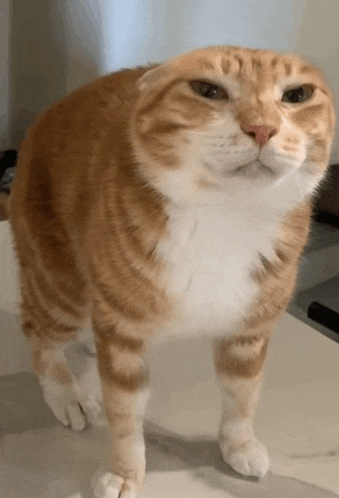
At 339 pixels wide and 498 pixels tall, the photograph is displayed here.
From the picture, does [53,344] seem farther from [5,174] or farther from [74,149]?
[5,174]

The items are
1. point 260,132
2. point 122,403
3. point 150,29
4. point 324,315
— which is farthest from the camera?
point 324,315

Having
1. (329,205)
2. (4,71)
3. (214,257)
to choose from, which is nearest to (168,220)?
(214,257)

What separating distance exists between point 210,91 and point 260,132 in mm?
88

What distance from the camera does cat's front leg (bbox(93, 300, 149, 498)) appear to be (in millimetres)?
740

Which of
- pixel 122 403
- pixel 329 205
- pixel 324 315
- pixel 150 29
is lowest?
pixel 324 315

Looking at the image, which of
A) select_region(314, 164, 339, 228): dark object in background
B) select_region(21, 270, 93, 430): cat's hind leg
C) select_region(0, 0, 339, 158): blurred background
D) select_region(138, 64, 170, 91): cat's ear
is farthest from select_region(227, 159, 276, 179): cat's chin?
select_region(314, 164, 339, 228): dark object in background

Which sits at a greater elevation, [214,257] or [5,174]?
[214,257]

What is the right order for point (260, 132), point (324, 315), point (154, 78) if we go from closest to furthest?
point (260, 132) < point (154, 78) < point (324, 315)

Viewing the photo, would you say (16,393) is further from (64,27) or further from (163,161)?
(64,27)

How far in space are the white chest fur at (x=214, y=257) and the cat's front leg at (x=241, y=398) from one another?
12cm

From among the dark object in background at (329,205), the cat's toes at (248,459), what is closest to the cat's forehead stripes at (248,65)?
the cat's toes at (248,459)

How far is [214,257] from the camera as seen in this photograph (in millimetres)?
674

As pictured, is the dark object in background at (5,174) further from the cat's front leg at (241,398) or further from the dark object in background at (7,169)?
the cat's front leg at (241,398)

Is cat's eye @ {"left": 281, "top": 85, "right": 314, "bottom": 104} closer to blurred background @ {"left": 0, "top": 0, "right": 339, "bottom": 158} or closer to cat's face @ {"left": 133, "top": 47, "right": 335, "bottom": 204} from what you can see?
cat's face @ {"left": 133, "top": 47, "right": 335, "bottom": 204}
